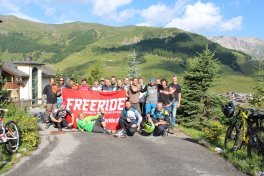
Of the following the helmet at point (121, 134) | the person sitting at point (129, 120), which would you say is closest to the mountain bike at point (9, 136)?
the helmet at point (121, 134)

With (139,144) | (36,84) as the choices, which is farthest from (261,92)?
(36,84)

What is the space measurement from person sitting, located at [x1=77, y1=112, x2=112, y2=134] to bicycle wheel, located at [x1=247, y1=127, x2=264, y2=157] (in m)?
7.17

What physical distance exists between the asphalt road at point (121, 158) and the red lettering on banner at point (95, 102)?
3.26m

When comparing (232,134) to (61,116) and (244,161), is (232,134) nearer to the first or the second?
(244,161)

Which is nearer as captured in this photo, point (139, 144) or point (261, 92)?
point (139, 144)

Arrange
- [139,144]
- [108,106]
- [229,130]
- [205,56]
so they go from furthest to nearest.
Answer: [205,56], [108,106], [139,144], [229,130]

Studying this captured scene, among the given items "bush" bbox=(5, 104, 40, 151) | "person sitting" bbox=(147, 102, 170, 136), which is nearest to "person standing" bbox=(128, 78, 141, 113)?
"person sitting" bbox=(147, 102, 170, 136)

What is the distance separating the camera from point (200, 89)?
24.1 meters

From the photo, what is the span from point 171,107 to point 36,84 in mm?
63994

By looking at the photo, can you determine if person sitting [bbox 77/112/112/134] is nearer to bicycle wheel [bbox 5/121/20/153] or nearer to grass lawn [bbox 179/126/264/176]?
bicycle wheel [bbox 5/121/20/153]

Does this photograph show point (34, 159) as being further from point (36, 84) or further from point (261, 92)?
point (36, 84)

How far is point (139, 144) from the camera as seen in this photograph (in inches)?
515

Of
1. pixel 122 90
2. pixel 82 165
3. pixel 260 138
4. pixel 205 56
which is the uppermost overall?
pixel 205 56

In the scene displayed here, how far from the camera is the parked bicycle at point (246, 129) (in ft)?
32.9
